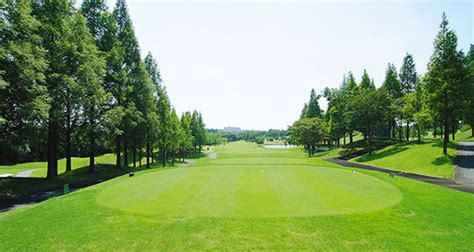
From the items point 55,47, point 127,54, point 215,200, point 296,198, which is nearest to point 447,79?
point 296,198

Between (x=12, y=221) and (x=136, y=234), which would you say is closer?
(x=136, y=234)

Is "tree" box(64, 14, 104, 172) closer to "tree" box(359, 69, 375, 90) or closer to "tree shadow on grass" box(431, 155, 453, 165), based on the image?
"tree shadow on grass" box(431, 155, 453, 165)

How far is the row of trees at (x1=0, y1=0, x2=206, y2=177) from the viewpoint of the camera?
14055mm

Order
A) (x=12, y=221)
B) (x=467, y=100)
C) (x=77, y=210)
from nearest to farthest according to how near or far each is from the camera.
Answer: (x=12, y=221)
(x=77, y=210)
(x=467, y=100)

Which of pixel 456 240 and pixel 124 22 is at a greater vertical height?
pixel 124 22

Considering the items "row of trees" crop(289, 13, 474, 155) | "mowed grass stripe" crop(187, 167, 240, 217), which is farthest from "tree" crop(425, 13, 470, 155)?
"mowed grass stripe" crop(187, 167, 240, 217)

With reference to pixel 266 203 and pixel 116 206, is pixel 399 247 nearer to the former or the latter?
pixel 266 203

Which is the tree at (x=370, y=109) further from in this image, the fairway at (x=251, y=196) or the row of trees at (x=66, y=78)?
the row of trees at (x=66, y=78)

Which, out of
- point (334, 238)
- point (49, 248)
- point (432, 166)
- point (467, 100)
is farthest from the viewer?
point (467, 100)

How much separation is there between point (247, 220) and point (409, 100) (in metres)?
45.2

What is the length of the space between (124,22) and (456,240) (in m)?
32.0

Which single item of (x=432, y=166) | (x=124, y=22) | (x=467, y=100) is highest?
(x=124, y=22)

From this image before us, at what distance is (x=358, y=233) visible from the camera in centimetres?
711

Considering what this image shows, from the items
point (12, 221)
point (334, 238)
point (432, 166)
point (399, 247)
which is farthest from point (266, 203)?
point (432, 166)
